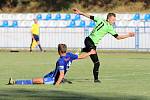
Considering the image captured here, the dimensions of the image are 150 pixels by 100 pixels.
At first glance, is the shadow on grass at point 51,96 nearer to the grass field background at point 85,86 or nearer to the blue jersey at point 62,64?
Answer: the grass field background at point 85,86

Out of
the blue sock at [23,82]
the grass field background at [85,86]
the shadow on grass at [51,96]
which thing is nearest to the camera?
the shadow on grass at [51,96]

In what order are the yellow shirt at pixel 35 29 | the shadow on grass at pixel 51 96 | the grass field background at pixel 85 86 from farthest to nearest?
1. the yellow shirt at pixel 35 29
2. the grass field background at pixel 85 86
3. the shadow on grass at pixel 51 96

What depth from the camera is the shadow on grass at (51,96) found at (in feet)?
42.3

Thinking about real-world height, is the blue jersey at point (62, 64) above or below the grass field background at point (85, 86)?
above

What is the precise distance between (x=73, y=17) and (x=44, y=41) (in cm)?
306

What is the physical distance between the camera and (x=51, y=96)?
1327 centimetres

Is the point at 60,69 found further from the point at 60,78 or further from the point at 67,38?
the point at 67,38

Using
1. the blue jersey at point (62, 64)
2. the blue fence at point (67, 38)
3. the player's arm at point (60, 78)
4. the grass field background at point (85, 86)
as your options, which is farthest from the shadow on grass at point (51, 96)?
the blue fence at point (67, 38)

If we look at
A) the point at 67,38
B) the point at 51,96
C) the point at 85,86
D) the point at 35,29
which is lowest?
the point at 85,86

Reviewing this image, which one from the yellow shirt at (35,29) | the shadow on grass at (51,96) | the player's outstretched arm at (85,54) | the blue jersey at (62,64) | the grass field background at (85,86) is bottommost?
the grass field background at (85,86)

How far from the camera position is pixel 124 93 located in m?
14.2

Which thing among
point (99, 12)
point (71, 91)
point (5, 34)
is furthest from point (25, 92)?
point (99, 12)

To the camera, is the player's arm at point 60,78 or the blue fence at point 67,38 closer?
the player's arm at point 60,78

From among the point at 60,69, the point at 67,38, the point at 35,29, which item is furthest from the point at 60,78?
the point at 67,38
